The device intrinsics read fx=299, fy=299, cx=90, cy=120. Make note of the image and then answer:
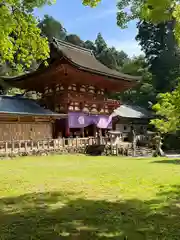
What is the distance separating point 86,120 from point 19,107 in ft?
23.7

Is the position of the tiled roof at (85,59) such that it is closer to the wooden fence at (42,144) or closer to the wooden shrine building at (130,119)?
the wooden shrine building at (130,119)

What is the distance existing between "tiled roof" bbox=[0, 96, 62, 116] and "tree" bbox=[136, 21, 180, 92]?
87.7 ft

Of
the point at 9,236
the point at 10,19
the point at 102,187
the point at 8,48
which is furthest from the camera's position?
the point at 102,187

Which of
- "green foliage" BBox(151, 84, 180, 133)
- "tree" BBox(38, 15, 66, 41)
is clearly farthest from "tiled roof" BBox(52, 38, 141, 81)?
"tree" BBox(38, 15, 66, 41)

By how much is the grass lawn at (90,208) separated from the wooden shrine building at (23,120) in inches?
461

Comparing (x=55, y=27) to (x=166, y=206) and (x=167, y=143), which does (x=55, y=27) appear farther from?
(x=166, y=206)

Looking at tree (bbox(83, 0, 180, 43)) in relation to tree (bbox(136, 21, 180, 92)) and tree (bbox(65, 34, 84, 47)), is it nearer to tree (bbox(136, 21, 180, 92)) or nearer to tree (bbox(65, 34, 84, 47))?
tree (bbox(136, 21, 180, 92))

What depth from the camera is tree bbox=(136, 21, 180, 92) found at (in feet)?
156

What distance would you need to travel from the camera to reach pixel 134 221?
5445mm

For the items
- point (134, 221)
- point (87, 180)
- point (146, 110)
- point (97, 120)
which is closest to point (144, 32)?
point (146, 110)

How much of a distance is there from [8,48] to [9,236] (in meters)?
5.19

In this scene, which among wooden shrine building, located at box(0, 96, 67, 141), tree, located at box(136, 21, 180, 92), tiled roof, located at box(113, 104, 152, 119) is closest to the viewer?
wooden shrine building, located at box(0, 96, 67, 141)

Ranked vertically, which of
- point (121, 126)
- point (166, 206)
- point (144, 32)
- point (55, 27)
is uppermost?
point (55, 27)

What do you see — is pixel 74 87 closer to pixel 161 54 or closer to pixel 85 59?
pixel 85 59
